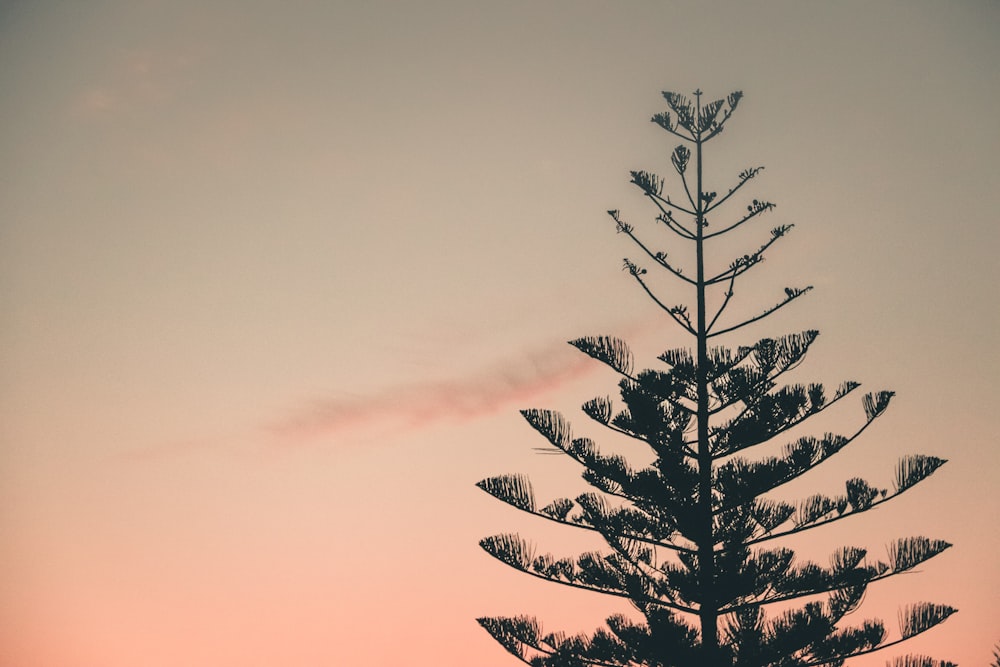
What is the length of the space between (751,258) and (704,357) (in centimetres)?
123

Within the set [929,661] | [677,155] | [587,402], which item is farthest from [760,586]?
[677,155]

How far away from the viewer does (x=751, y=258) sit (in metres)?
12.0

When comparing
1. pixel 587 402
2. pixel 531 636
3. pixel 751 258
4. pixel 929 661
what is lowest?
pixel 929 661

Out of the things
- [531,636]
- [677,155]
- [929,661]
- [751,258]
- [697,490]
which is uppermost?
[677,155]

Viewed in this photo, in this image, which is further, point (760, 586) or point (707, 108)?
point (707, 108)

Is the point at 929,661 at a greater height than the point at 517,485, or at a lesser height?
lesser

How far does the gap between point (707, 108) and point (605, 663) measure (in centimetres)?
647

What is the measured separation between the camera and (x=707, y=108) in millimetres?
12586

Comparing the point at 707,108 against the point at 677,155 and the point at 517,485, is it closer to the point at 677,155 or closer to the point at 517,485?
the point at 677,155

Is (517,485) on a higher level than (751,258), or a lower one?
lower

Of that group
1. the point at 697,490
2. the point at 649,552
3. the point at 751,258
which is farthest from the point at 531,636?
the point at 751,258

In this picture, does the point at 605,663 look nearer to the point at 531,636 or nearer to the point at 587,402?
the point at 531,636

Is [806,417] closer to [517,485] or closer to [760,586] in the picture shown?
[760,586]

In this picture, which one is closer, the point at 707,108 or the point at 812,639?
the point at 812,639
